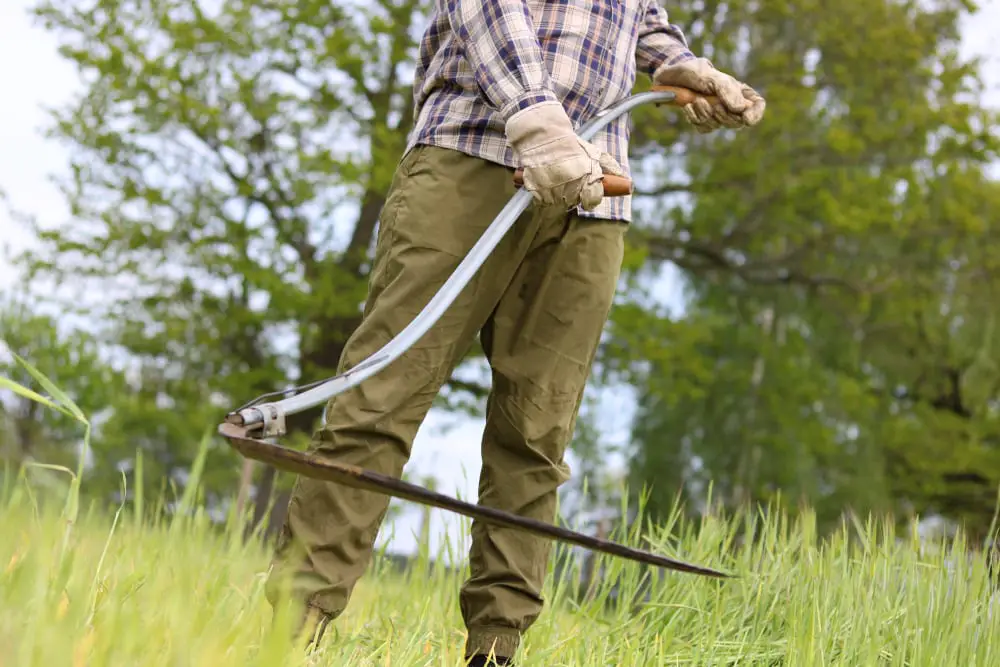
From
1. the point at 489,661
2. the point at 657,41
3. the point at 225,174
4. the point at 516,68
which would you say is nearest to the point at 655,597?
the point at 489,661

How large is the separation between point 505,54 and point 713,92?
2.48 feet

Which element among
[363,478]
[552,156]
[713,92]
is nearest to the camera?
[363,478]

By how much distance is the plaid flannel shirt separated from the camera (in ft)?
7.49

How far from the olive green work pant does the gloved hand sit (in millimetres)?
233

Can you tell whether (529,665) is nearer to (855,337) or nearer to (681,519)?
(681,519)

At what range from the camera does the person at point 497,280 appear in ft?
7.52

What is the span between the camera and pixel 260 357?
1101cm

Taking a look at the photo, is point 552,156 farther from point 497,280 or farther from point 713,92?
point 713,92

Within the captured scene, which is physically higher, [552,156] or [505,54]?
[505,54]

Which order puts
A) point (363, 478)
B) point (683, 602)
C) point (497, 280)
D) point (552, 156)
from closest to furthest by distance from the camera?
point (363, 478), point (552, 156), point (497, 280), point (683, 602)

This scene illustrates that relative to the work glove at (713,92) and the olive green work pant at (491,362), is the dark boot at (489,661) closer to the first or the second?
the olive green work pant at (491,362)

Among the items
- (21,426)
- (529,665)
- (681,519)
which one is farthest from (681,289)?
(529,665)

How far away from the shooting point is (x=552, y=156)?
7.09ft

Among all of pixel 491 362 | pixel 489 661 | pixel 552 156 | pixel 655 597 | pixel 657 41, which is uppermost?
pixel 657 41
